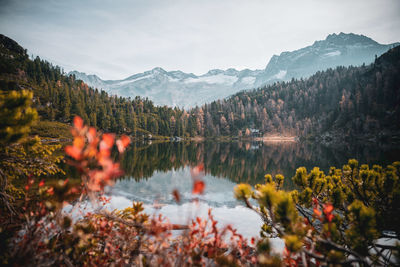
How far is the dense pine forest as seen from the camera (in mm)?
Result: 107375

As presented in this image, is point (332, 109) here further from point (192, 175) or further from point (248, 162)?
point (192, 175)

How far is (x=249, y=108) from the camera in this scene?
190750 millimetres

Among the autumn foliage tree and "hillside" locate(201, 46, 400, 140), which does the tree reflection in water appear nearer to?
the autumn foliage tree

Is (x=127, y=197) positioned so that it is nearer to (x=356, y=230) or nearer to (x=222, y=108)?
(x=356, y=230)

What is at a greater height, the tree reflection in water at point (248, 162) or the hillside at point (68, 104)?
the hillside at point (68, 104)

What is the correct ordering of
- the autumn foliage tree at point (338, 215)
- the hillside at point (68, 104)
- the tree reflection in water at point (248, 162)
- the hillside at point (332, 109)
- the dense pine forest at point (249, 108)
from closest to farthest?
the autumn foliage tree at point (338, 215), the tree reflection in water at point (248, 162), the hillside at point (68, 104), the dense pine forest at point (249, 108), the hillside at point (332, 109)

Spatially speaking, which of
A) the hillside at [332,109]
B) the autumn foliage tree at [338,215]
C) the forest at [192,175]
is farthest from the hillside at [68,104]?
the autumn foliage tree at [338,215]

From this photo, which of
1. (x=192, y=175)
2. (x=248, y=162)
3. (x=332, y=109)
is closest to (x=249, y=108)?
(x=332, y=109)

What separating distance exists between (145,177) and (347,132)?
144093mm

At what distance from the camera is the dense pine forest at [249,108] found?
352 ft

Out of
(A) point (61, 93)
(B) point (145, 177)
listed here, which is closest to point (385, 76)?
(B) point (145, 177)

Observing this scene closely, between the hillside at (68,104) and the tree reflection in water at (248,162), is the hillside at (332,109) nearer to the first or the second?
the hillside at (68,104)

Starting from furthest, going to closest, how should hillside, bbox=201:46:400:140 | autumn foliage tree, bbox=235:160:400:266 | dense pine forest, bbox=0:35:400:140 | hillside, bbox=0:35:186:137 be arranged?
hillside, bbox=201:46:400:140 → dense pine forest, bbox=0:35:400:140 → hillside, bbox=0:35:186:137 → autumn foliage tree, bbox=235:160:400:266

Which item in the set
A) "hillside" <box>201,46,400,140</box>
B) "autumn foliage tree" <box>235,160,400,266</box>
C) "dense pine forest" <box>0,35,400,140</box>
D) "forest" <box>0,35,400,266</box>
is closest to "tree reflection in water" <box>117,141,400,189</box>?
"forest" <box>0,35,400,266</box>
